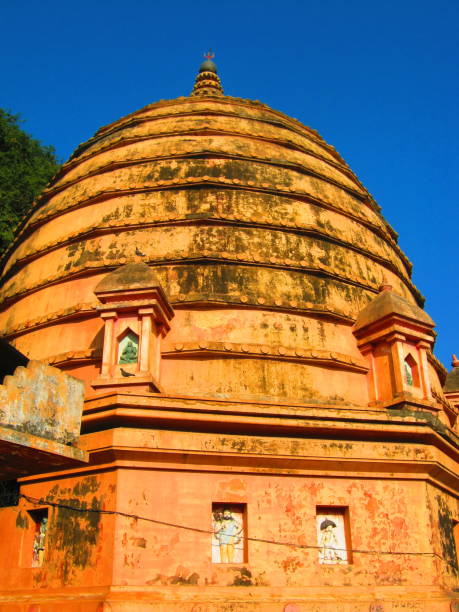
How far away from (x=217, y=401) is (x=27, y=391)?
2821 mm

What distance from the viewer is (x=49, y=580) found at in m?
8.01

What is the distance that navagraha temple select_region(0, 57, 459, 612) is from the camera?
7.71 meters

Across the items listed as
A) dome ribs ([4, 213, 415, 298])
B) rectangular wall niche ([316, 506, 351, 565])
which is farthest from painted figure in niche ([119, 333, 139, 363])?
rectangular wall niche ([316, 506, 351, 565])

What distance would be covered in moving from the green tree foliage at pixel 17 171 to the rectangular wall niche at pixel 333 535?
1253 centimetres

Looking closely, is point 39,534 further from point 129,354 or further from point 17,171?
point 17,171

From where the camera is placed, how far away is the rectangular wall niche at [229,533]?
799cm

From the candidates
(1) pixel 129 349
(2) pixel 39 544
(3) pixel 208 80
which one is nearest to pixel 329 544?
(2) pixel 39 544

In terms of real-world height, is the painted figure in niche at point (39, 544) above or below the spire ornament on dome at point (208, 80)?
below

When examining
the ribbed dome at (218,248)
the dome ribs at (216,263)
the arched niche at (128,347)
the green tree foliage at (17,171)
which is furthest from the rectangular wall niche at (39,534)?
the green tree foliage at (17,171)

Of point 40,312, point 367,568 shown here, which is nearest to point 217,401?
point 367,568

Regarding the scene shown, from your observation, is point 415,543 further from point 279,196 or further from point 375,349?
point 279,196

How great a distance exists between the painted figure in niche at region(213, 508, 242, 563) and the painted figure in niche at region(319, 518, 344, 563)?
103 centimetres

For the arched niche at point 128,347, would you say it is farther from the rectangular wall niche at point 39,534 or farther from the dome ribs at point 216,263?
the rectangular wall niche at point 39,534

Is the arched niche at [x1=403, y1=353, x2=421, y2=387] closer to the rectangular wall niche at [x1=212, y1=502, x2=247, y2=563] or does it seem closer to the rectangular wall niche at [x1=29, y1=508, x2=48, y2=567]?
the rectangular wall niche at [x1=212, y1=502, x2=247, y2=563]
